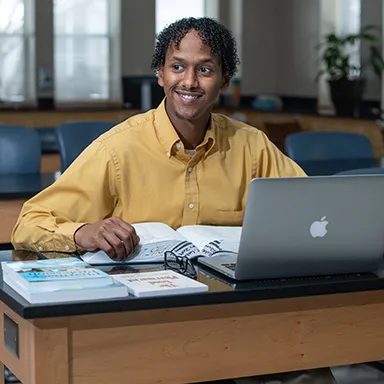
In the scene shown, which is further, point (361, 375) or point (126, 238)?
point (361, 375)

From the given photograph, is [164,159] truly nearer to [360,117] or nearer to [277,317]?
[277,317]

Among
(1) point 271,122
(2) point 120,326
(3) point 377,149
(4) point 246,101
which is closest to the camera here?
(2) point 120,326

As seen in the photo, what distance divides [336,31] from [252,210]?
806 centimetres

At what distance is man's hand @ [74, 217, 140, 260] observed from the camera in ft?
7.01

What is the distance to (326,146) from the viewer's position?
4.69 m

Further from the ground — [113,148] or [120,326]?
[113,148]

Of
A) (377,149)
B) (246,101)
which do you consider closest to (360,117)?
(377,149)

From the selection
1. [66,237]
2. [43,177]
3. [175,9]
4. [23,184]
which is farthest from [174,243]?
[175,9]

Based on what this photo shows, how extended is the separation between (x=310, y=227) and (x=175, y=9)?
8.99 meters

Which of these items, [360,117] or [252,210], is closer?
[252,210]

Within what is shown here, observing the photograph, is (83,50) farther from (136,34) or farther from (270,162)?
(270,162)

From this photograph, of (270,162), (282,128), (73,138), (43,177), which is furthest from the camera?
(282,128)

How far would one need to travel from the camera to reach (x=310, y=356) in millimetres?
2033

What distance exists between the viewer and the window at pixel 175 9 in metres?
10.6
